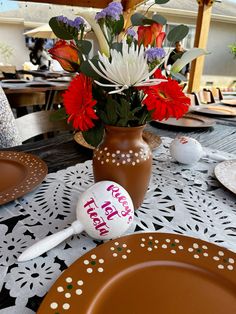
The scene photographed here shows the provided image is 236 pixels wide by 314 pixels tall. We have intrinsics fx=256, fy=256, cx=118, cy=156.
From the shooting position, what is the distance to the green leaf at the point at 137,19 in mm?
501

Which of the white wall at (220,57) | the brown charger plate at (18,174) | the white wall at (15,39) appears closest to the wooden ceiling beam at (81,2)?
the brown charger plate at (18,174)

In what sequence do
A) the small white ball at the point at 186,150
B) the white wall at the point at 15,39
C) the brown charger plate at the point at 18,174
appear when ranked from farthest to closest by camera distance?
the white wall at the point at 15,39
the small white ball at the point at 186,150
the brown charger plate at the point at 18,174

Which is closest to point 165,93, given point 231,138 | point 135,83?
point 135,83

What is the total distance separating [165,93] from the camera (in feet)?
1.50

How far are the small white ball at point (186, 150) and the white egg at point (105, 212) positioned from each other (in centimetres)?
38

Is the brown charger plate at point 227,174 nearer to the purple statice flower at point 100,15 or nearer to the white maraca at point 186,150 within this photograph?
the white maraca at point 186,150

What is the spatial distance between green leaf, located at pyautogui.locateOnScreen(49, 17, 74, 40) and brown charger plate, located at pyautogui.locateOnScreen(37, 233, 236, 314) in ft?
1.24

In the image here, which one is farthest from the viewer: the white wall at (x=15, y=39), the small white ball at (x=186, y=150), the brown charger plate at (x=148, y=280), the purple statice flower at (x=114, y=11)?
the white wall at (x=15, y=39)

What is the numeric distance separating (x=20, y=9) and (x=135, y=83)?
11.5 metres

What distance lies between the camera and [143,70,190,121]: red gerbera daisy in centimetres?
44

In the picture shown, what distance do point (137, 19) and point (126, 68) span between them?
0.17 meters

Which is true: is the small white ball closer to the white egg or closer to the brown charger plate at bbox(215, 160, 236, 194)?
the brown charger plate at bbox(215, 160, 236, 194)

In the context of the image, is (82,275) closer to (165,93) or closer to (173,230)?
(173,230)

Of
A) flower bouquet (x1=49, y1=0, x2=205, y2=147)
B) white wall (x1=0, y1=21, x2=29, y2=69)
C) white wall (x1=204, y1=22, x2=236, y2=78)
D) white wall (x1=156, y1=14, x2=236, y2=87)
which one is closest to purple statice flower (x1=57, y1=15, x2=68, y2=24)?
flower bouquet (x1=49, y1=0, x2=205, y2=147)
